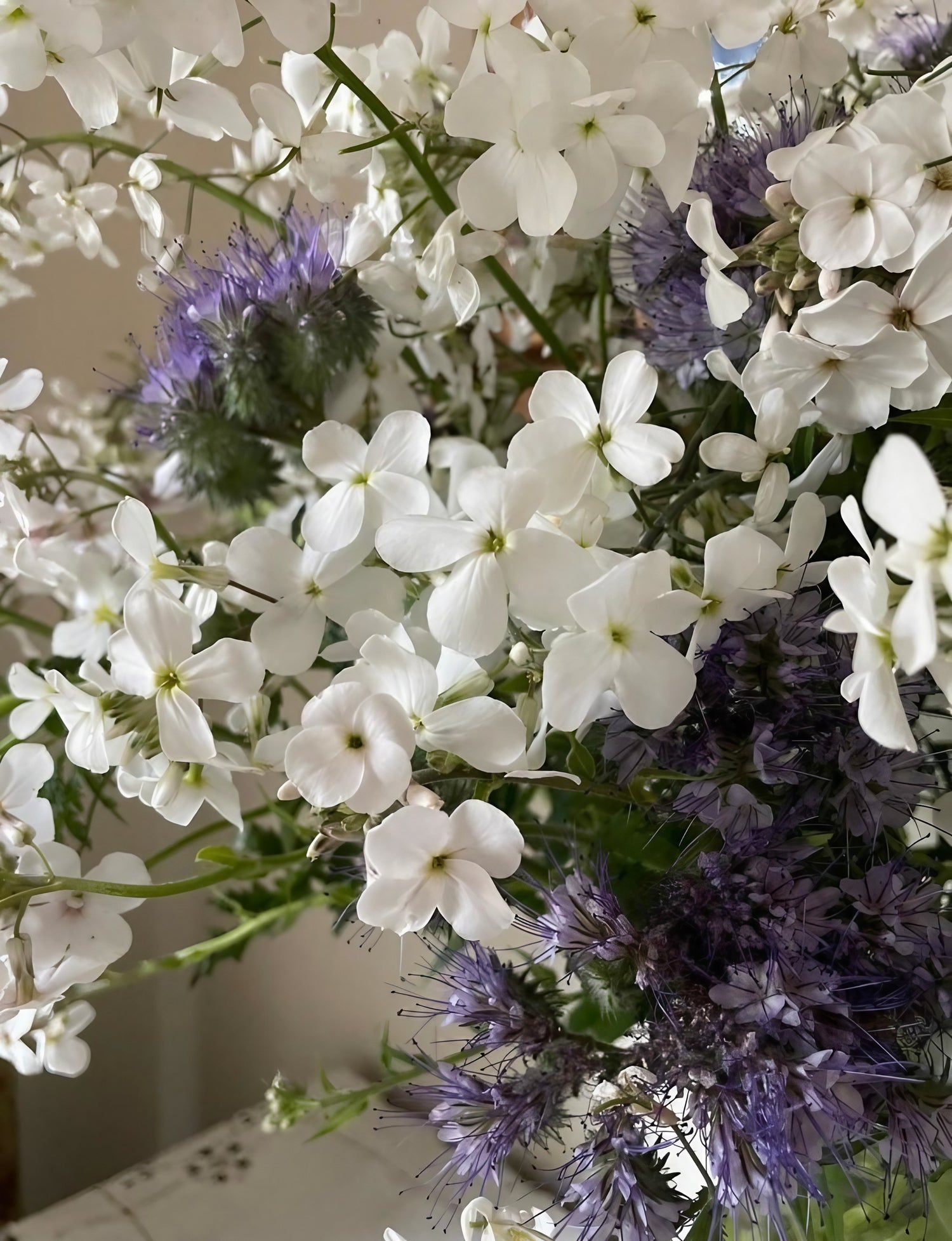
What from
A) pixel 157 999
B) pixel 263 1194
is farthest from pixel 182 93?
pixel 157 999

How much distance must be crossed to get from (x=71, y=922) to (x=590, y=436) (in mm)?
193

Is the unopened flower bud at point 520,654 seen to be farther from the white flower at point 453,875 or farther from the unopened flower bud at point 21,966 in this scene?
the unopened flower bud at point 21,966

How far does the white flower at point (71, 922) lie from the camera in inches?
11.0

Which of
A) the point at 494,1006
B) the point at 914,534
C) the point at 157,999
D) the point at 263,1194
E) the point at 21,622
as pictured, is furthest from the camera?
the point at 157,999

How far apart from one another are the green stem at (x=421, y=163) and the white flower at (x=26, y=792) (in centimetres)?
20

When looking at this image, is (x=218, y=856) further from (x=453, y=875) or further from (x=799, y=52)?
(x=799, y=52)

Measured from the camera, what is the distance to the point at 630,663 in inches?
8.8

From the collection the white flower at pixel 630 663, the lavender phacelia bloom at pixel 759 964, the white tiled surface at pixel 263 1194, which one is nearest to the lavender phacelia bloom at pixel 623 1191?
the lavender phacelia bloom at pixel 759 964

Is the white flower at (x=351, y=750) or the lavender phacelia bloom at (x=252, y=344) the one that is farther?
the lavender phacelia bloom at (x=252, y=344)

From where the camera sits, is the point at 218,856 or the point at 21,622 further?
the point at 21,622

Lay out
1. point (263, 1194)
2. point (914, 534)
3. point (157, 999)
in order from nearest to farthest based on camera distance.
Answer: point (914, 534)
point (263, 1194)
point (157, 999)

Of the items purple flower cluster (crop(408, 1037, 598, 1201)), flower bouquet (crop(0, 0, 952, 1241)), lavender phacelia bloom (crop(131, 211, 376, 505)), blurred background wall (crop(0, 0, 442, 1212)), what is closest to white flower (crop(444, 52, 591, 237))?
flower bouquet (crop(0, 0, 952, 1241))

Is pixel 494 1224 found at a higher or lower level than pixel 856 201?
lower

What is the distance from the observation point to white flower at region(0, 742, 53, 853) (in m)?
0.29
